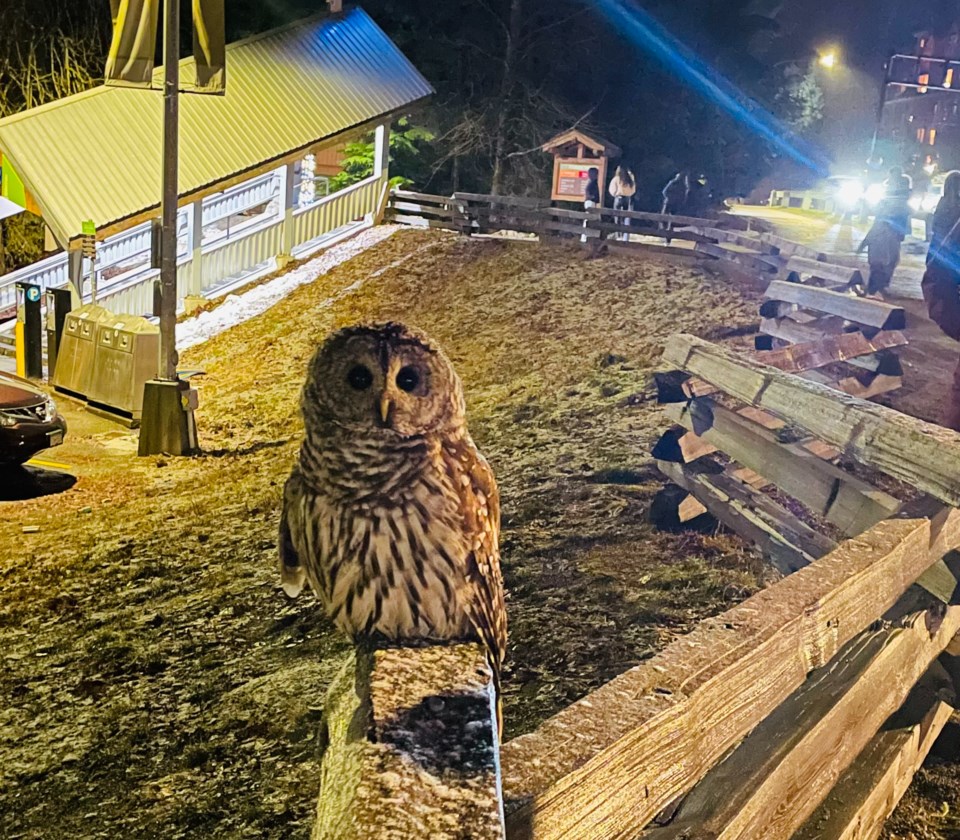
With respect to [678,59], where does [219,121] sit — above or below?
below

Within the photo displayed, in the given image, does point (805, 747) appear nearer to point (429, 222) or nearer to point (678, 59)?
point (429, 222)

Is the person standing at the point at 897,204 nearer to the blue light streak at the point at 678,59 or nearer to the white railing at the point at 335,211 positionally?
the white railing at the point at 335,211

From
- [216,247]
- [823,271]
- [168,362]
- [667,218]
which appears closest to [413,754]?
[168,362]

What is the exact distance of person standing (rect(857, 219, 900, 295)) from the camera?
1698 centimetres

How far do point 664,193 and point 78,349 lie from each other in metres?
15.0

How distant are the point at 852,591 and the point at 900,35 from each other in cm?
4561

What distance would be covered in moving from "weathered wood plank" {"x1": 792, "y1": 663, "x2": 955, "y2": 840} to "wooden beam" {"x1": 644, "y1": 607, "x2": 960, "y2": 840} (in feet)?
0.28

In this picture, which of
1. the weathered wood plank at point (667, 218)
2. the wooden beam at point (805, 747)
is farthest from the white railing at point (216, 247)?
the wooden beam at point (805, 747)

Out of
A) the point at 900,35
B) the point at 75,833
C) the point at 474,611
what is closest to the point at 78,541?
the point at 75,833

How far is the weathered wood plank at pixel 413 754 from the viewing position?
5.13 ft

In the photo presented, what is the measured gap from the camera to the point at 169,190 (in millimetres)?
12023

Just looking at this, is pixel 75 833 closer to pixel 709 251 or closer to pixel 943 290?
pixel 943 290

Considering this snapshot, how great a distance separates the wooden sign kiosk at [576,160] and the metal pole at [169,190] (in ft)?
43.4

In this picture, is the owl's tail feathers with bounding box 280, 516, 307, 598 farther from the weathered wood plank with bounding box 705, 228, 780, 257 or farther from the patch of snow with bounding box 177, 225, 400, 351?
the weathered wood plank with bounding box 705, 228, 780, 257
